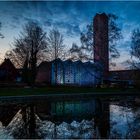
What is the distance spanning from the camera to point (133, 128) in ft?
40.1

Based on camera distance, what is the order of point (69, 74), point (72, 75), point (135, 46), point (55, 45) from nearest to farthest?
point (135, 46) < point (55, 45) < point (72, 75) < point (69, 74)

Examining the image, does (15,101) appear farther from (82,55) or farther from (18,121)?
(82,55)

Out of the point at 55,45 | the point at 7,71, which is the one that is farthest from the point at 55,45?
the point at 7,71

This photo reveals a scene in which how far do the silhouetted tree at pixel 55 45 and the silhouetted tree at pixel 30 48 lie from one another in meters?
1.97

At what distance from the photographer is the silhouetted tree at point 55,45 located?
49719 mm

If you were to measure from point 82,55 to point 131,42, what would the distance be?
783 cm

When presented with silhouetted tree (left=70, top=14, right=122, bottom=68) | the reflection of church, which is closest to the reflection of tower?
silhouetted tree (left=70, top=14, right=122, bottom=68)

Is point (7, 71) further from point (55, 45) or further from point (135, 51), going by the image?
point (135, 51)

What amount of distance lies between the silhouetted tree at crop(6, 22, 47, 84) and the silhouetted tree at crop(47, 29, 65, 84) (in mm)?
1970

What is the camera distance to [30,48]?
4669 centimetres

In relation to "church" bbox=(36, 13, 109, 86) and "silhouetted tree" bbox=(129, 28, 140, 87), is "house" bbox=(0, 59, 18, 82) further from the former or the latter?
"silhouetted tree" bbox=(129, 28, 140, 87)

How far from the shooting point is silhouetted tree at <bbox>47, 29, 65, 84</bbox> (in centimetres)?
4972

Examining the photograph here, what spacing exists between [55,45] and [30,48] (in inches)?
222

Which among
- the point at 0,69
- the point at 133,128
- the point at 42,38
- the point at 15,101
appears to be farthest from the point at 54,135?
the point at 0,69
